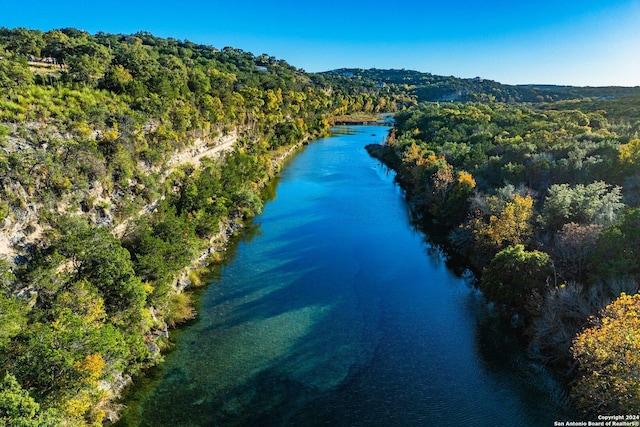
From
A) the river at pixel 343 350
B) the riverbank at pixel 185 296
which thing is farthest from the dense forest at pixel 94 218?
the river at pixel 343 350

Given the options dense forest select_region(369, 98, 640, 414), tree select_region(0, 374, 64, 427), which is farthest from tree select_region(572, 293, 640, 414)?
tree select_region(0, 374, 64, 427)

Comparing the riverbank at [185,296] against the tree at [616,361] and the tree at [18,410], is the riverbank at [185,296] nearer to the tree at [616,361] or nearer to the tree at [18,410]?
the tree at [18,410]

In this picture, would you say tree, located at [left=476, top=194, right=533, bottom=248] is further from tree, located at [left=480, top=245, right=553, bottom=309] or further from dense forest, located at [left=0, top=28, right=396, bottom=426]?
dense forest, located at [left=0, top=28, right=396, bottom=426]

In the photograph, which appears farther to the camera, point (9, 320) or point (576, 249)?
point (576, 249)

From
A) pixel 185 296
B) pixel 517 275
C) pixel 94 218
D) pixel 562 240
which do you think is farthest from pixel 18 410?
pixel 562 240

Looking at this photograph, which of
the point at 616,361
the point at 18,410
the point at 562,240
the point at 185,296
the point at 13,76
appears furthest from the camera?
the point at 13,76

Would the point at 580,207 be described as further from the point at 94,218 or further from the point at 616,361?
the point at 94,218
